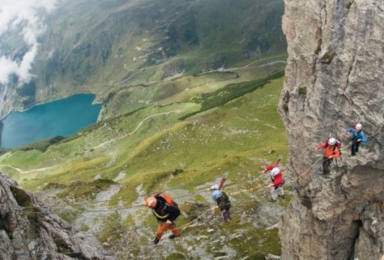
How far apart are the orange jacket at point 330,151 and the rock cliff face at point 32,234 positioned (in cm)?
2292

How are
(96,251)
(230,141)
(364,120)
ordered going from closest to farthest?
(364,120) < (96,251) < (230,141)

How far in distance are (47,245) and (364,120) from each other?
87.8ft

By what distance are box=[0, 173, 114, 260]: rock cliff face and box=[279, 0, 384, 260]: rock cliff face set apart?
21.8m

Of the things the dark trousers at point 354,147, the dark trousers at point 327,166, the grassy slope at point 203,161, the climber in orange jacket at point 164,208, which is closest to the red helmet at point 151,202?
the climber in orange jacket at point 164,208

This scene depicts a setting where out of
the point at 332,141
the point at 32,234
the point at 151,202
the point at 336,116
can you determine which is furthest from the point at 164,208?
the point at 336,116

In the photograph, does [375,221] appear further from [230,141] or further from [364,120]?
[230,141]

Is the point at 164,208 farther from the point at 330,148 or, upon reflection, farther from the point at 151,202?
the point at 330,148

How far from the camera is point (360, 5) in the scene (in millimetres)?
27891

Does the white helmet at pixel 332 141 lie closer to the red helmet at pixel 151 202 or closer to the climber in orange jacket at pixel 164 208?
the climber in orange jacket at pixel 164 208

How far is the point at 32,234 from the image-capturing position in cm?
2988

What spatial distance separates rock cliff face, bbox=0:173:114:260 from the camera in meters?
27.3

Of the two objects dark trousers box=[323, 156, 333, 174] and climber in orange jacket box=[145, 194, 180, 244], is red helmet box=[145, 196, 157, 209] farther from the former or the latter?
dark trousers box=[323, 156, 333, 174]

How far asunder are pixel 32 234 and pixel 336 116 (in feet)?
85.7

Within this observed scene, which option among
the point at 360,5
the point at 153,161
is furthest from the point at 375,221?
the point at 153,161
